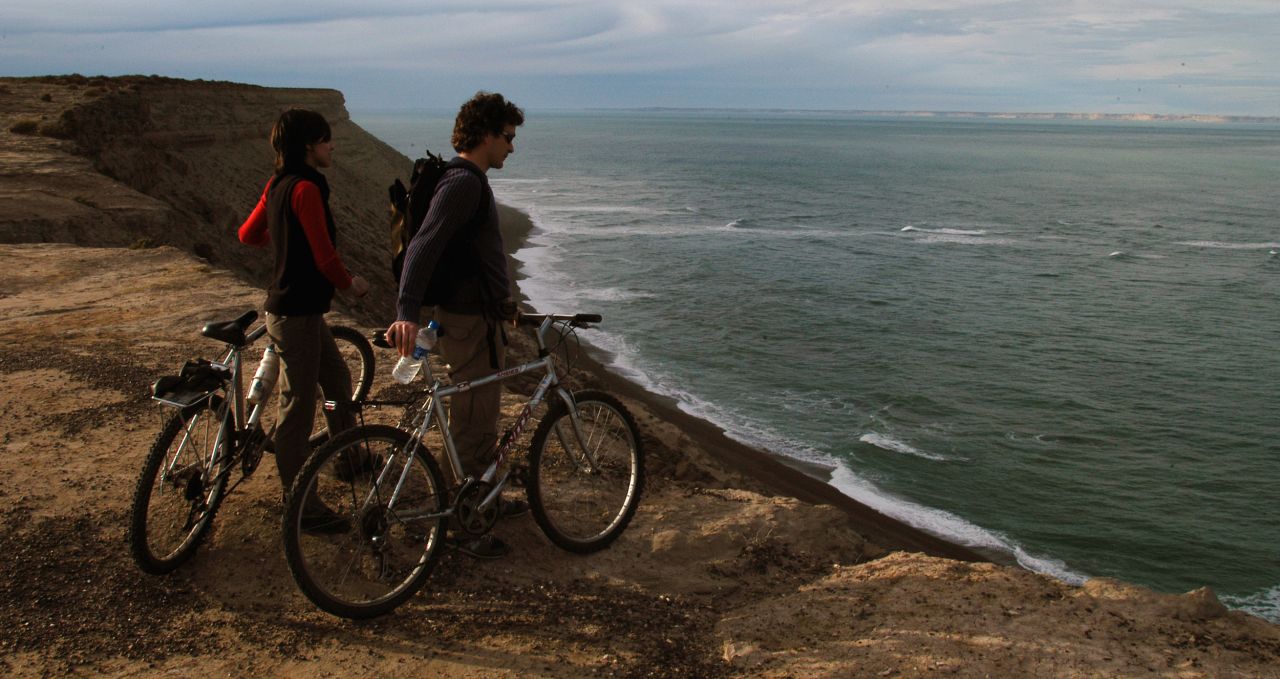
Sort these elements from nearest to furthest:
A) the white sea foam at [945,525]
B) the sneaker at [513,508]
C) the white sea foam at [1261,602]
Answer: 1. the sneaker at [513,508]
2. the white sea foam at [1261,602]
3. the white sea foam at [945,525]

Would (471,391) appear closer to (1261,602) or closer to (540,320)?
(540,320)

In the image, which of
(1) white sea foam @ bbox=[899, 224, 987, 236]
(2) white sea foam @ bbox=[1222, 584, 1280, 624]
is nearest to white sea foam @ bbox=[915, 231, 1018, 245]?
(1) white sea foam @ bbox=[899, 224, 987, 236]

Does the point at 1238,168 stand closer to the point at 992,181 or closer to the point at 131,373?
the point at 992,181

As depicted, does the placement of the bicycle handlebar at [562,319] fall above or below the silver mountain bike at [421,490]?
above

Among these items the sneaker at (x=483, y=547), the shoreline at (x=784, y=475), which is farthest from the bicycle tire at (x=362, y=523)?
the shoreline at (x=784, y=475)

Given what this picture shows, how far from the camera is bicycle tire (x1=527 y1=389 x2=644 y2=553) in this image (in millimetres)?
5270

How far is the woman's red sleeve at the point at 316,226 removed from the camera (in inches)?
188

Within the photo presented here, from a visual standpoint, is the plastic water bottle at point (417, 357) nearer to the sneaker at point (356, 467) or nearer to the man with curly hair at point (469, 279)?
the man with curly hair at point (469, 279)

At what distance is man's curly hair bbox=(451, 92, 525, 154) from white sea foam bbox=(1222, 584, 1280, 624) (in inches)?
481

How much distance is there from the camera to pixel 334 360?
5.38 m

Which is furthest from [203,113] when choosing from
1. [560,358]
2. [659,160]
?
[659,160]

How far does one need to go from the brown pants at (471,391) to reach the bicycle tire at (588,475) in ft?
0.92

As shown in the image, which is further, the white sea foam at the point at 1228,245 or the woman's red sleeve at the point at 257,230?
the white sea foam at the point at 1228,245

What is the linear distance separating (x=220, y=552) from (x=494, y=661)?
184 cm
